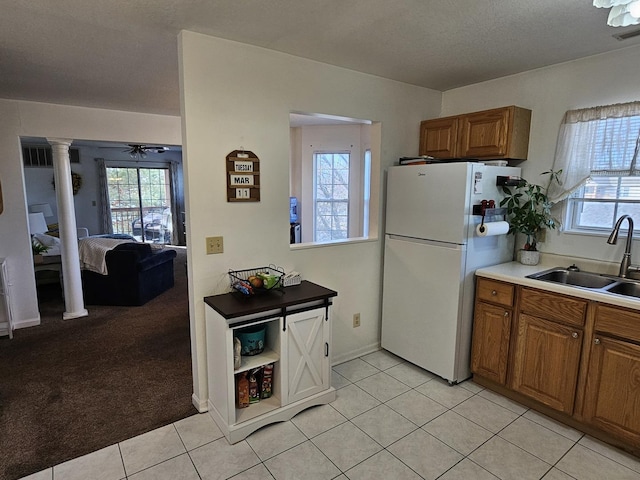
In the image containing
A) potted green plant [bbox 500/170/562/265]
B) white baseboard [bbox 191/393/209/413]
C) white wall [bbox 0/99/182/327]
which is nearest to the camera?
white baseboard [bbox 191/393/209/413]

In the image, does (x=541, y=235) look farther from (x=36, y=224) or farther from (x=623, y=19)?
(x=36, y=224)

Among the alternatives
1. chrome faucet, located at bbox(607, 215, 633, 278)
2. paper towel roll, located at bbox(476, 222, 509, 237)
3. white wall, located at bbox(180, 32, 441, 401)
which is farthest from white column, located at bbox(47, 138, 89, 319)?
chrome faucet, located at bbox(607, 215, 633, 278)

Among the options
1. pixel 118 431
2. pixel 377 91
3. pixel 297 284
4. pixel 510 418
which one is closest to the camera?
pixel 118 431

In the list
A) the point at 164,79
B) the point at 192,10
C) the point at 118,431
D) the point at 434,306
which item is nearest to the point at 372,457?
the point at 434,306

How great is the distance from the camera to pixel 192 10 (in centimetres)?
188

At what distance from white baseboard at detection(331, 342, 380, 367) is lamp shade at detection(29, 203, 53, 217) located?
644 centimetres

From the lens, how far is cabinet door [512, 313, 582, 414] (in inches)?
88.5

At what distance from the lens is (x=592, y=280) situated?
2.57 metres

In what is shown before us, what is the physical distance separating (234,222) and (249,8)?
1246 mm

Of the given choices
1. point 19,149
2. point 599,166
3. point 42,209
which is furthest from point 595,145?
point 42,209

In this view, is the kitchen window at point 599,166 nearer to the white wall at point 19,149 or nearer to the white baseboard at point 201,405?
the white baseboard at point 201,405

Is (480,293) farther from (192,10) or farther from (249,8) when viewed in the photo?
(192,10)

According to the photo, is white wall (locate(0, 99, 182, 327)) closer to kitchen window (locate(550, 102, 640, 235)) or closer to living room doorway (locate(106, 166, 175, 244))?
living room doorway (locate(106, 166, 175, 244))

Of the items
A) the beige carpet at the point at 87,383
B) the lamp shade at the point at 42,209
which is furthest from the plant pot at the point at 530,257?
the lamp shade at the point at 42,209
